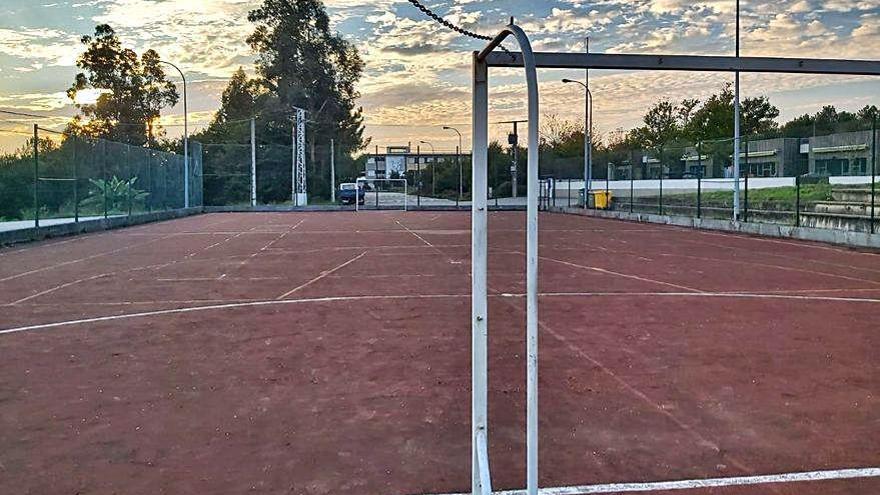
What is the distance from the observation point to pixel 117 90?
2493 inches

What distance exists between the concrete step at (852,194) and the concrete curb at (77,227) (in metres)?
24.6

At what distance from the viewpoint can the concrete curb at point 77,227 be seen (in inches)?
833

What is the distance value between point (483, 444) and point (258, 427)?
7.52ft

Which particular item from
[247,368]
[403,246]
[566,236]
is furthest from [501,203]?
[247,368]

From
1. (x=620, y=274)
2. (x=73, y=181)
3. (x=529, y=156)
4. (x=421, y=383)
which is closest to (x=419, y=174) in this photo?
(x=73, y=181)

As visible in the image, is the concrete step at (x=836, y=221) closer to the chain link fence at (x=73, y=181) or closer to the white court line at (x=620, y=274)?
the white court line at (x=620, y=274)

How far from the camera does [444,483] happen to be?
428cm

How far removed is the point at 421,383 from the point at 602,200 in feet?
121

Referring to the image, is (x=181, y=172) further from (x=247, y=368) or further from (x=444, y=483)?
(x=444, y=483)

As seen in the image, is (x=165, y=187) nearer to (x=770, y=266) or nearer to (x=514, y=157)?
(x=514, y=157)

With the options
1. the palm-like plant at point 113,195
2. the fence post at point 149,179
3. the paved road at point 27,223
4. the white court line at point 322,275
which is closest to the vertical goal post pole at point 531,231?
the white court line at point 322,275

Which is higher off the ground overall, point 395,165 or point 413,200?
point 395,165

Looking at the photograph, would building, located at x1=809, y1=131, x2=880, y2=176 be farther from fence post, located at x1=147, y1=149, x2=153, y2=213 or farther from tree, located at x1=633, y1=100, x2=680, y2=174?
tree, located at x1=633, y1=100, x2=680, y2=174

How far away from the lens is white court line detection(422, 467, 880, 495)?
416 centimetres
